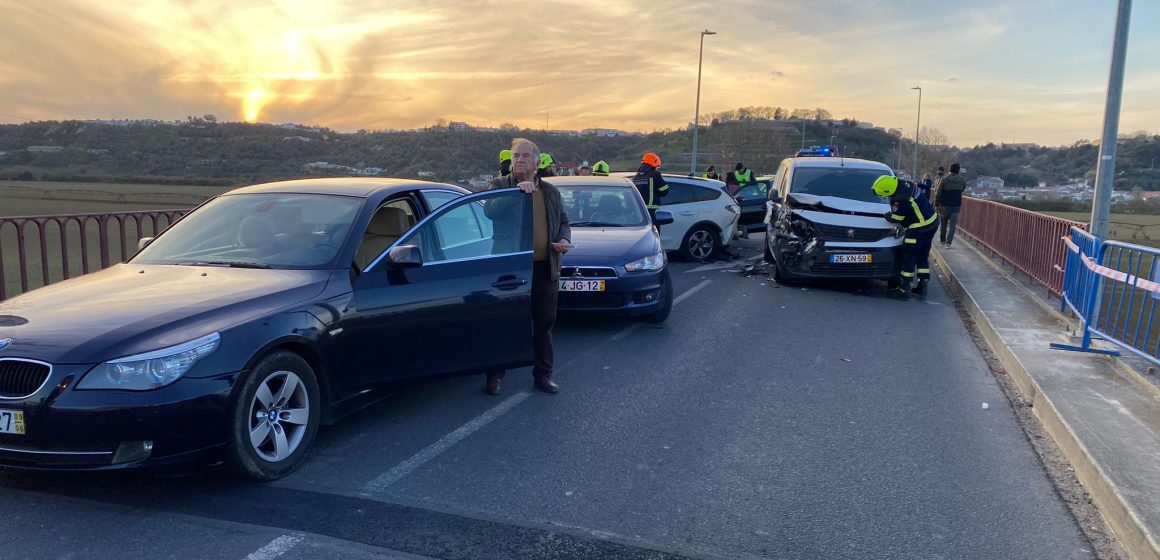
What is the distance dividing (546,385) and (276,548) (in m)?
2.90

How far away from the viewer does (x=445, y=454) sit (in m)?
4.77

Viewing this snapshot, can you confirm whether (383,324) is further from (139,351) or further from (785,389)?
(785,389)

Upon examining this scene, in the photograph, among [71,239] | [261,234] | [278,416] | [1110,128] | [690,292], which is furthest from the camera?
[690,292]

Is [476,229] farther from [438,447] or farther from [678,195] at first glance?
[678,195]

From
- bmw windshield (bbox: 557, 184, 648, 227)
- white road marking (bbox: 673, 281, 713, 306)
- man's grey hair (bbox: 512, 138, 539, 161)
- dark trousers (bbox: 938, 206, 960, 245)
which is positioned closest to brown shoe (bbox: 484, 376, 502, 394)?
man's grey hair (bbox: 512, 138, 539, 161)

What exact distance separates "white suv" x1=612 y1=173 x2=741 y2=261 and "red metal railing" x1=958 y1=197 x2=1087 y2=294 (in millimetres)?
4956

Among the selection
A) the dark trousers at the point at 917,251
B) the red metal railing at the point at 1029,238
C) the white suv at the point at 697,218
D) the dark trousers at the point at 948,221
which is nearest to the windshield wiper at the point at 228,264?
the red metal railing at the point at 1029,238

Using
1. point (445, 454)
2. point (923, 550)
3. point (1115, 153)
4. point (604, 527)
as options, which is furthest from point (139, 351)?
point (1115, 153)

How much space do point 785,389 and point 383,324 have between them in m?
3.32

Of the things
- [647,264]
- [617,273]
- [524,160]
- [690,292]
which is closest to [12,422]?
[524,160]

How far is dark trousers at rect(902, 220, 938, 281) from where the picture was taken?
11078 mm

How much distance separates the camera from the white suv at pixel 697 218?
15305 millimetres

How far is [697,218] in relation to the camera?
1534cm

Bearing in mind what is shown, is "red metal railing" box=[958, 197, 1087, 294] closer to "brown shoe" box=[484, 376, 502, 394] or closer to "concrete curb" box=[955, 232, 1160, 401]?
"concrete curb" box=[955, 232, 1160, 401]
